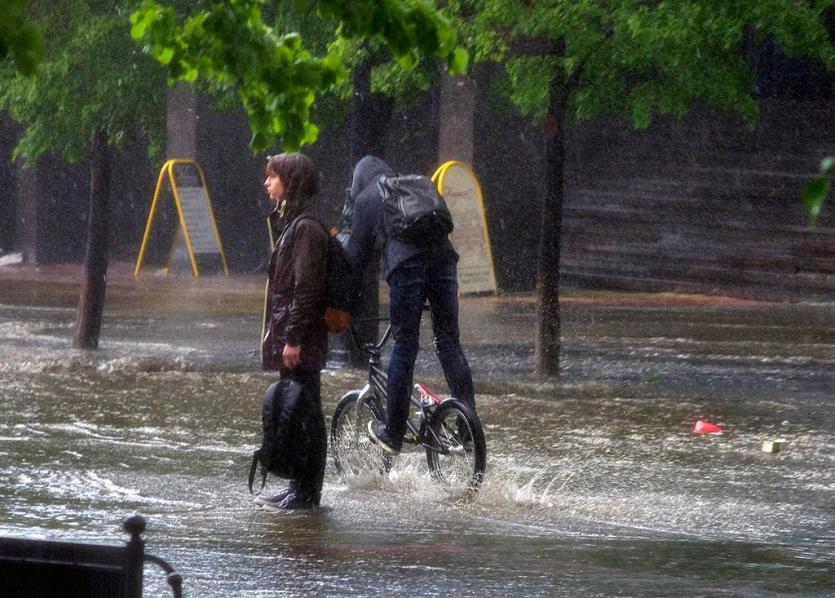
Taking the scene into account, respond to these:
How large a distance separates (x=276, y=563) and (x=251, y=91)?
233 cm

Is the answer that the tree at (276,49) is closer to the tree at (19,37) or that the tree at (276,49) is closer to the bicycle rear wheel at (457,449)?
the tree at (19,37)

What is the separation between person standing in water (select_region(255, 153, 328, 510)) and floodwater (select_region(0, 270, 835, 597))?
0.83 ft

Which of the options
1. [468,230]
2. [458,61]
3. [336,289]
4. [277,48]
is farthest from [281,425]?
[468,230]

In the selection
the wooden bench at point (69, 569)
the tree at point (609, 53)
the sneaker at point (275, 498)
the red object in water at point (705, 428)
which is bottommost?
the sneaker at point (275, 498)

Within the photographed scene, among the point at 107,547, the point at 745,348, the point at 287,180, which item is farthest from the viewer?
the point at 745,348

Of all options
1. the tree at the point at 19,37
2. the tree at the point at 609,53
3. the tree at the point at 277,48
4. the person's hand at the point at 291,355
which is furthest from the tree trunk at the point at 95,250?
the tree at the point at 19,37

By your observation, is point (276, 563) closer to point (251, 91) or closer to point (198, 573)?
point (198, 573)

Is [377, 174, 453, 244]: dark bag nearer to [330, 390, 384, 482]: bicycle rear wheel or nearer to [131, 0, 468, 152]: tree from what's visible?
[330, 390, 384, 482]: bicycle rear wheel

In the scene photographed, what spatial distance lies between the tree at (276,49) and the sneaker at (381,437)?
3017mm

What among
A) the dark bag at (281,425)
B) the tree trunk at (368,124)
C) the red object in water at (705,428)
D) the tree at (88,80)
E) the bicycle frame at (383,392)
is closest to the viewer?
the dark bag at (281,425)

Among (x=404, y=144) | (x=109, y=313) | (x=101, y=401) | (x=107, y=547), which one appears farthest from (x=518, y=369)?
(x=404, y=144)

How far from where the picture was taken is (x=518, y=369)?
13.4 m

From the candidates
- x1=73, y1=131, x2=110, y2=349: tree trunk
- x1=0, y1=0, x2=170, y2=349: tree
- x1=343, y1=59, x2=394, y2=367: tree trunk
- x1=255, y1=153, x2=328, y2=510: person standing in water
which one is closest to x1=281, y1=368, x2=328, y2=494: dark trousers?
x1=255, y1=153, x2=328, y2=510: person standing in water

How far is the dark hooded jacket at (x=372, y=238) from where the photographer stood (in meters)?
7.83
